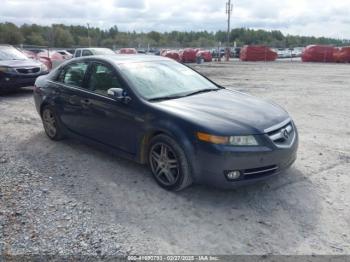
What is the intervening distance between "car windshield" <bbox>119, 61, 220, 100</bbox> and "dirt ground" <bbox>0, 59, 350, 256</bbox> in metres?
1.08

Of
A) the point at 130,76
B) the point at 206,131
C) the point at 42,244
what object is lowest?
the point at 42,244

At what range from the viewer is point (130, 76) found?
14.6ft

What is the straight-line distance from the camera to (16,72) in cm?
1012

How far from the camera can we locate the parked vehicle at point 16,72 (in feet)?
32.8

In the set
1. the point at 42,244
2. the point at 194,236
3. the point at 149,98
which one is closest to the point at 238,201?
the point at 194,236

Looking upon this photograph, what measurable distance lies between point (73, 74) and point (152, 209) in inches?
108

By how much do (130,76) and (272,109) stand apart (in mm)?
1840

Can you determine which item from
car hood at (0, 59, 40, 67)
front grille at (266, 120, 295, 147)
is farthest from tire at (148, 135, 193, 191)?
car hood at (0, 59, 40, 67)

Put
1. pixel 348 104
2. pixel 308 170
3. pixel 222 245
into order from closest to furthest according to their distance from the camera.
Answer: pixel 222 245
pixel 308 170
pixel 348 104

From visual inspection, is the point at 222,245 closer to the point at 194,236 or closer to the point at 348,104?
the point at 194,236

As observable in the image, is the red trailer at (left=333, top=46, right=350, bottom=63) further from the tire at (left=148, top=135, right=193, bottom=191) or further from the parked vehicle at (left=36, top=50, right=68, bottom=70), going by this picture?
the tire at (left=148, top=135, right=193, bottom=191)

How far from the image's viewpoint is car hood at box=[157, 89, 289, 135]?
143 inches

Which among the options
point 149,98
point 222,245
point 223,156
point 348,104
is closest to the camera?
point 222,245

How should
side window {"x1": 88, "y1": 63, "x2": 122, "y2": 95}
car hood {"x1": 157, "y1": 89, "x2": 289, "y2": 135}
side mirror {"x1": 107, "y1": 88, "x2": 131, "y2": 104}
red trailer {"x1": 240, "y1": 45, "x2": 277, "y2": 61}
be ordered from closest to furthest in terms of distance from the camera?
car hood {"x1": 157, "y1": 89, "x2": 289, "y2": 135} < side mirror {"x1": 107, "y1": 88, "x2": 131, "y2": 104} < side window {"x1": 88, "y1": 63, "x2": 122, "y2": 95} < red trailer {"x1": 240, "y1": 45, "x2": 277, "y2": 61}
